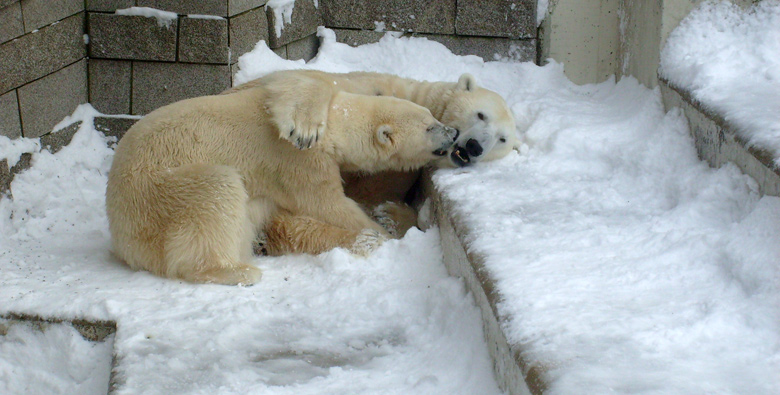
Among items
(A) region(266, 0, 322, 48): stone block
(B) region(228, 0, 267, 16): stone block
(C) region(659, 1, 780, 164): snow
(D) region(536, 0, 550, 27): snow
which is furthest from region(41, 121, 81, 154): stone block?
(C) region(659, 1, 780, 164): snow

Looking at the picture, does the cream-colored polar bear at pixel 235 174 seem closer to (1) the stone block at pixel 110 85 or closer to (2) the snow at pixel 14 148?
(2) the snow at pixel 14 148

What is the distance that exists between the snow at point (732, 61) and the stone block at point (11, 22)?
3.12 metres

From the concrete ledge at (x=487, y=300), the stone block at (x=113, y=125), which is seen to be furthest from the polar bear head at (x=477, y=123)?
the stone block at (x=113, y=125)

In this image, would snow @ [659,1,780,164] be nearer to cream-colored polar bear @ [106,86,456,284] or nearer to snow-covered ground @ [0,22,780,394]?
snow-covered ground @ [0,22,780,394]

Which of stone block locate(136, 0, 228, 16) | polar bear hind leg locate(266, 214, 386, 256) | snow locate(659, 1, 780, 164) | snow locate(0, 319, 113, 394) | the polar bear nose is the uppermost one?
snow locate(659, 1, 780, 164)

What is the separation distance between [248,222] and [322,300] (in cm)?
65

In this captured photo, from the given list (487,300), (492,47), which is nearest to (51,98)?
(492,47)

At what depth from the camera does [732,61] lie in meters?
3.38

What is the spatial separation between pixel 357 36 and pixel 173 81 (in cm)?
125

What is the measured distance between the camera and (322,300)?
289 cm

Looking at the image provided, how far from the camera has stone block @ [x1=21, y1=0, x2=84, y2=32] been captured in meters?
3.90

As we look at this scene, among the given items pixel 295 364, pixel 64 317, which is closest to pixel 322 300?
pixel 295 364

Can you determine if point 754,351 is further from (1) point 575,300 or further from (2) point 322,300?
(2) point 322,300

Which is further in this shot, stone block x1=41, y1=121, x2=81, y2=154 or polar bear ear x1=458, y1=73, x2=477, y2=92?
stone block x1=41, y1=121, x2=81, y2=154
